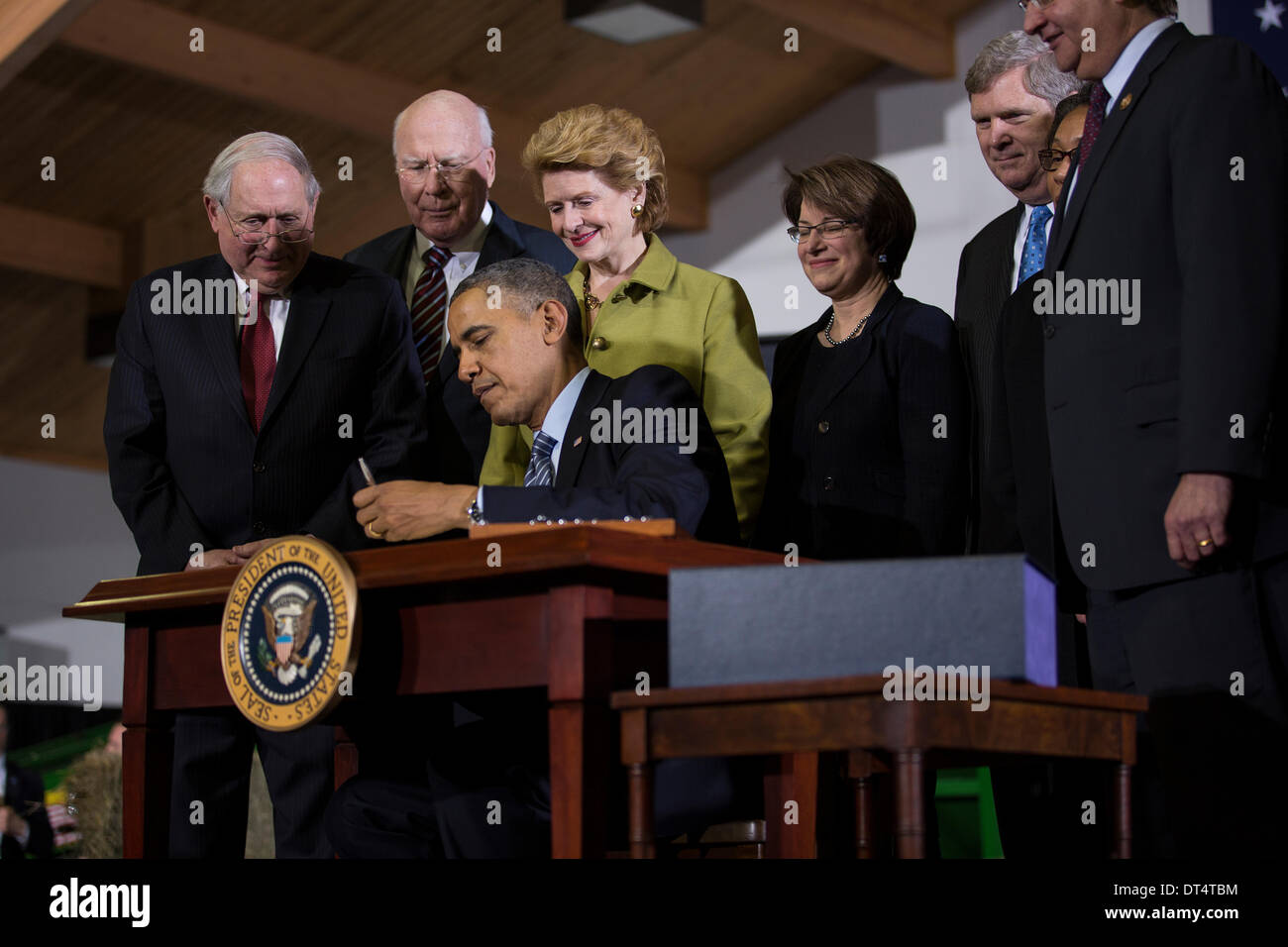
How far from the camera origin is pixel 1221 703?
1.96 metres

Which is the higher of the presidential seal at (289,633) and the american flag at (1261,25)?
the american flag at (1261,25)

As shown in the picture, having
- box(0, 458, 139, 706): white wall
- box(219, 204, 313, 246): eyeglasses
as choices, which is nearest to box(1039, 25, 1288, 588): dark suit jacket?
box(219, 204, 313, 246): eyeglasses

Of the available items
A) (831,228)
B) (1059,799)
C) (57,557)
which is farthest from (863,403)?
(57,557)

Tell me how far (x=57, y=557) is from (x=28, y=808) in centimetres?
377

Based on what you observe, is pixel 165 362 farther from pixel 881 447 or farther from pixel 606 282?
→ pixel 881 447

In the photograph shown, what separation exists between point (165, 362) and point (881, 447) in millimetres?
1259

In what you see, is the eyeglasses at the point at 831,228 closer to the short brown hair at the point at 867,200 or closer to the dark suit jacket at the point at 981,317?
the short brown hair at the point at 867,200

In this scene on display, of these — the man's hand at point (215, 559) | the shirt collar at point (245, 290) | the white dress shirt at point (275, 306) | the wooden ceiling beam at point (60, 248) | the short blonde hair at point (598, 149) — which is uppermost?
the wooden ceiling beam at point (60, 248)

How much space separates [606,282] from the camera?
3.14 m

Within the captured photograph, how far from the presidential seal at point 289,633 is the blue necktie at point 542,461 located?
53 centimetres

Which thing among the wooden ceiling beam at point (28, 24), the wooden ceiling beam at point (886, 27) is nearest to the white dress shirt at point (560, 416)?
the wooden ceiling beam at point (28, 24)

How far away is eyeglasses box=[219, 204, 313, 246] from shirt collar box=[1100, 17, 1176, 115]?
4.79ft

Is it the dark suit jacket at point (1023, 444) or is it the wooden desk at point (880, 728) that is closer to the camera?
the wooden desk at point (880, 728)

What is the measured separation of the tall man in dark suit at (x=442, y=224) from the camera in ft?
10.9
